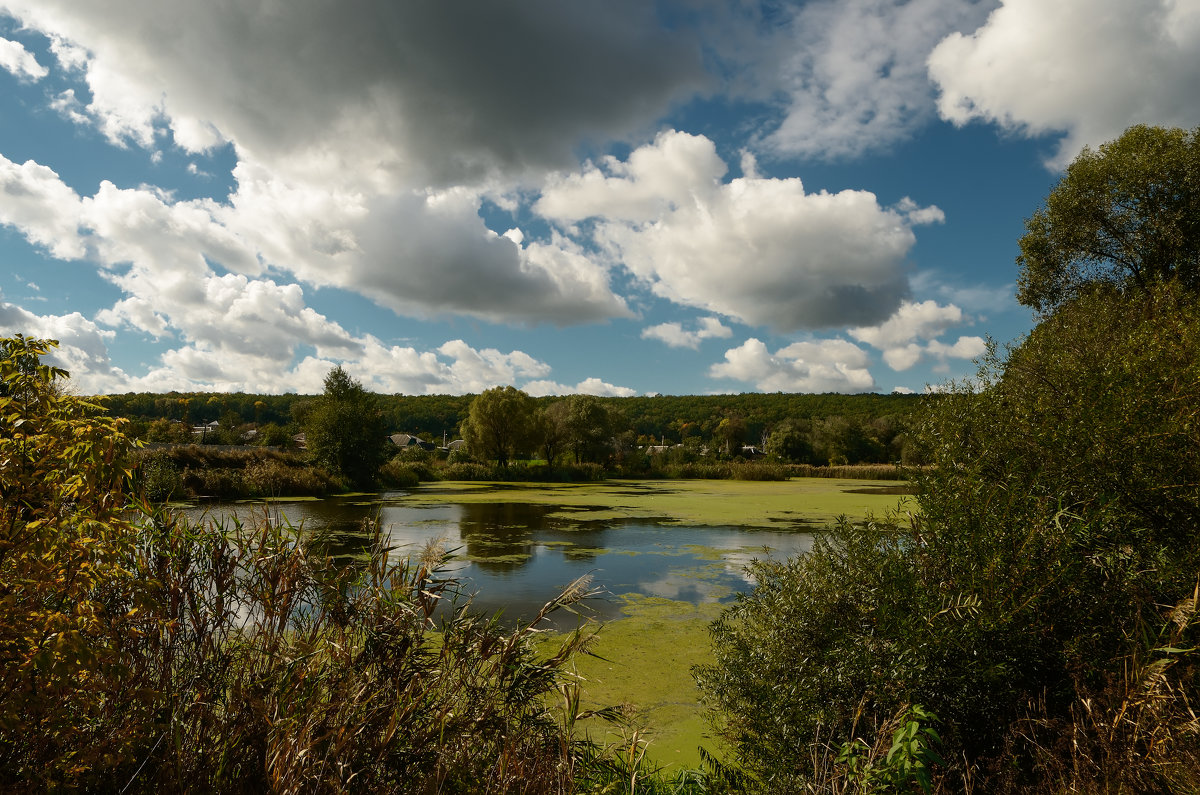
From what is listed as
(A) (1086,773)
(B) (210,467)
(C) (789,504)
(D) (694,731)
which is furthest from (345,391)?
(A) (1086,773)

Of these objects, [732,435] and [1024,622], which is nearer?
[1024,622]

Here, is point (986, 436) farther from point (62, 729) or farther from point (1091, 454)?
point (62, 729)

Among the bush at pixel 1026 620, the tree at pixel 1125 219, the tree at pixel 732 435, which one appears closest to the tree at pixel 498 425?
the tree at pixel 732 435

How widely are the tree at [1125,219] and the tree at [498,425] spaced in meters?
29.8

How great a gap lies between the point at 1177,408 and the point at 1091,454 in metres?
0.73

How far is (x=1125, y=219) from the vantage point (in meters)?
12.3

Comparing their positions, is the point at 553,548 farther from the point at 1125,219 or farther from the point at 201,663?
the point at 1125,219

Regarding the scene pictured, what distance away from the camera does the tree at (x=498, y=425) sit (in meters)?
38.5

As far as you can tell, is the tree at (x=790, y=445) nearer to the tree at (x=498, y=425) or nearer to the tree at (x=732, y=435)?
the tree at (x=732, y=435)

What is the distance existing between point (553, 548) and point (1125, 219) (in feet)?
46.0

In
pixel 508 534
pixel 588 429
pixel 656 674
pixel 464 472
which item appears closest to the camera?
pixel 656 674

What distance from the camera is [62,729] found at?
6.69 feet

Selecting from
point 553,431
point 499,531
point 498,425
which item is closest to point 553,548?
point 499,531

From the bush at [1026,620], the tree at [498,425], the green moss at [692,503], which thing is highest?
the tree at [498,425]
